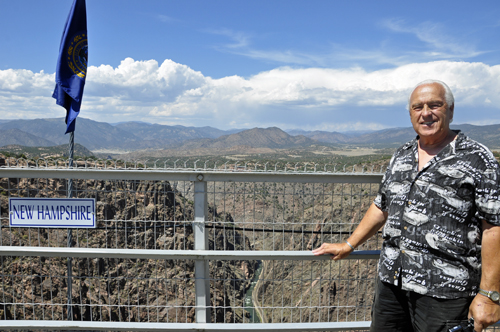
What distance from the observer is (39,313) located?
12195 millimetres

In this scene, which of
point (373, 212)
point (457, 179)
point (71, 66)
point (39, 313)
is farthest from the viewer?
point (39, 313)

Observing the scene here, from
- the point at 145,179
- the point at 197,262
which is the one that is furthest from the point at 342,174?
the point at 145,179

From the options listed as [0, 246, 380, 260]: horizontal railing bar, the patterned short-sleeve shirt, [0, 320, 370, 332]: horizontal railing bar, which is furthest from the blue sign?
the patterned short-sleeve shirt

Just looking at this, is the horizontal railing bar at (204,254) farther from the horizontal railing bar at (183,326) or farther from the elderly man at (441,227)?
the elderly man at (441,227)

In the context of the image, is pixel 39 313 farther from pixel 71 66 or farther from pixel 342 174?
pixel 342 174

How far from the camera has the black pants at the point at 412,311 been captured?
2.45 metres

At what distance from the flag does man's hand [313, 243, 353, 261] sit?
185 inches

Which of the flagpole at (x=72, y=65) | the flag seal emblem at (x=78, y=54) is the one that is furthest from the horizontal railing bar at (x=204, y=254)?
the flag seal emblem at (x=78, y=54)

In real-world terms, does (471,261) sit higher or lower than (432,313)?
higher

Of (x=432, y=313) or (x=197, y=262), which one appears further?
(x=197, y=262)

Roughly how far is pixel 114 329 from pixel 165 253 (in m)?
0.99

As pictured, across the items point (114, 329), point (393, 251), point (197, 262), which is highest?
point (393, 251)

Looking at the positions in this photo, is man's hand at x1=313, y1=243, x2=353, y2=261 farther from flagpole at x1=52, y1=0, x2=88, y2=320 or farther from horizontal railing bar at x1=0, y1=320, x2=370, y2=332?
flagpole at x1=52, y1=0, x2=88, y2=320

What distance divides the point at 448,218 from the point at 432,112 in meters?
0.77
